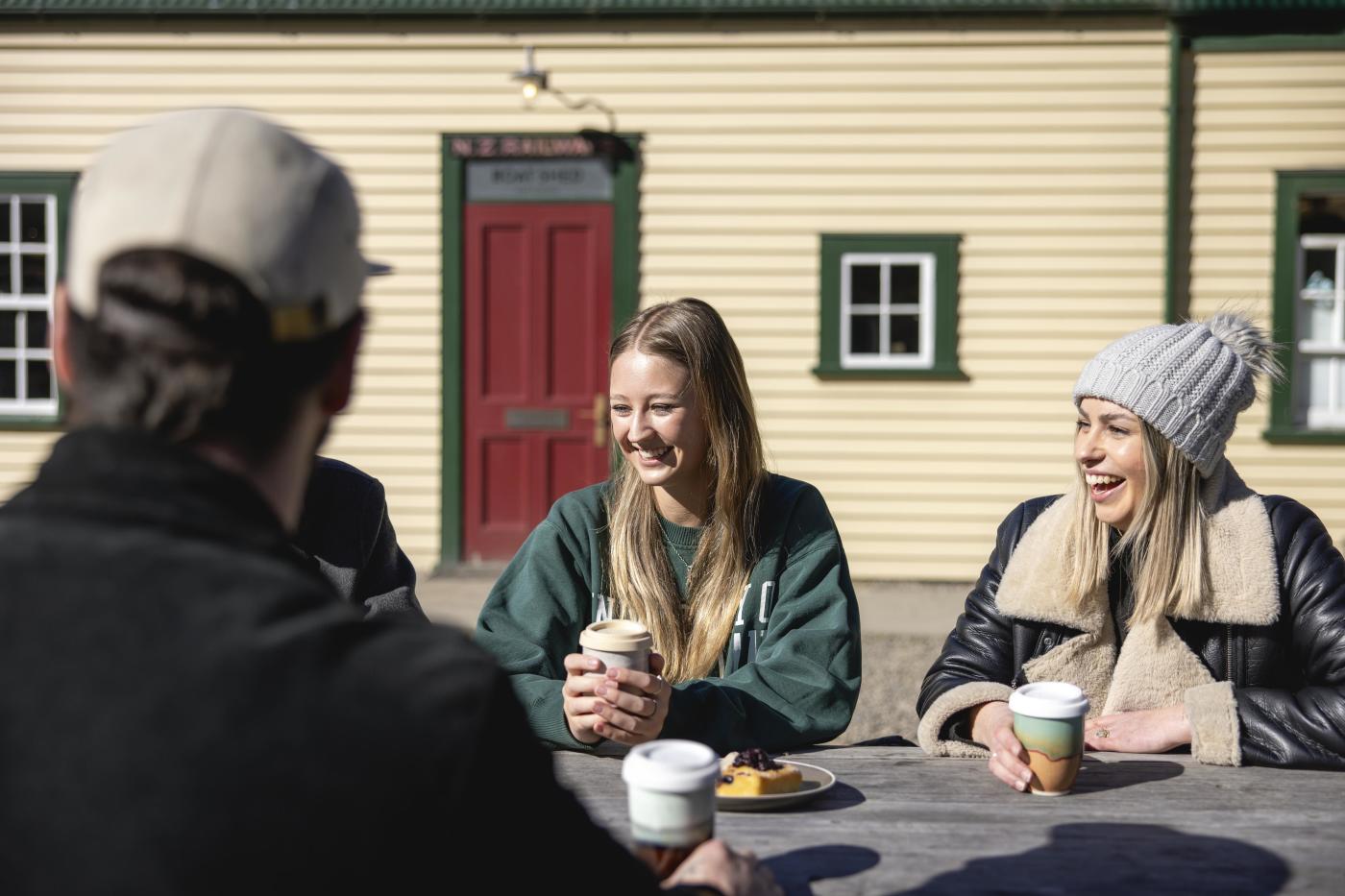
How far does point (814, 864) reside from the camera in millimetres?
1876

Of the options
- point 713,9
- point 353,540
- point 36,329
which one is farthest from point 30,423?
point 353,540

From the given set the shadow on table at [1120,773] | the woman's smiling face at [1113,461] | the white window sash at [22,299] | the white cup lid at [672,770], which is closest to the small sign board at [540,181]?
the white window sash at [22,299]

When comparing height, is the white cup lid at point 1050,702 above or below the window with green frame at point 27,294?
below

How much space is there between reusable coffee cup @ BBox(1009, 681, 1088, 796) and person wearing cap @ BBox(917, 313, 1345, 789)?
346 mm

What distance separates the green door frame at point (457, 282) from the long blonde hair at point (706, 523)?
19.8 feet

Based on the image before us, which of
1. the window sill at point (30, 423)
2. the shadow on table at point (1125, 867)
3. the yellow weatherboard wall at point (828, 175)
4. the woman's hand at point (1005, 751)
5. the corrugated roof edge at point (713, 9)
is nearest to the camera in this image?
the shadow on table at point (1125, 867)

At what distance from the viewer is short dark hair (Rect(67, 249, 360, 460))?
1.08 m

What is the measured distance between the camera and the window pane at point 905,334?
29.7ft

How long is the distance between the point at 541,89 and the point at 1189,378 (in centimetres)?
687

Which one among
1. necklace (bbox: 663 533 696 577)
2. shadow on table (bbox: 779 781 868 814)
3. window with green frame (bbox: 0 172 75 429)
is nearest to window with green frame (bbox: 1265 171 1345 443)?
necklace (bbox: 663 533 696 577)

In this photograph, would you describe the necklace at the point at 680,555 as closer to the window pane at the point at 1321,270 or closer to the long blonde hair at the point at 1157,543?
the long blonde hair at the point at 1157,543

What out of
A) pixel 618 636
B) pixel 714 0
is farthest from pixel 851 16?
pixel 618 636

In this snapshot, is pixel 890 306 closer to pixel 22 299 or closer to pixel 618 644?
pixel 22 299

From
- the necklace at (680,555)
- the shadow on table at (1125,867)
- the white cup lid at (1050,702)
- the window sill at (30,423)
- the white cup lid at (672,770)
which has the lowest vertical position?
the shadow on table at (1125,867)
